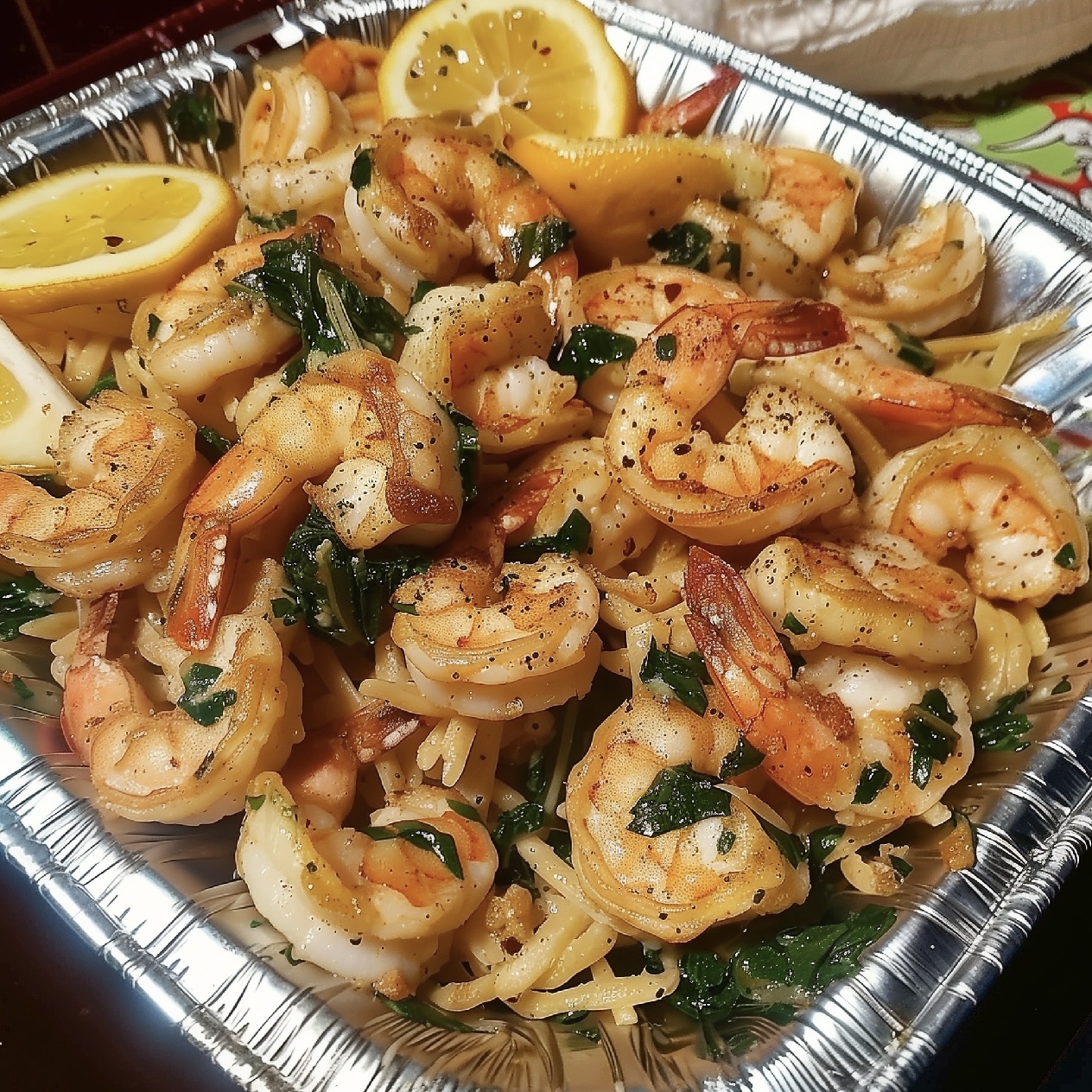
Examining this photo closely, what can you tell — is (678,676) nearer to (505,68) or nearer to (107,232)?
(107,232)

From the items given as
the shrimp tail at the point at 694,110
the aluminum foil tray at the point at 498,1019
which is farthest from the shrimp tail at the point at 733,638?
the shrimp tail at the point at 694,110

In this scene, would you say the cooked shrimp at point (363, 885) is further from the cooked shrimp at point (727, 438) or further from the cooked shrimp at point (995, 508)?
the cooked shrimp at point (995, 508)

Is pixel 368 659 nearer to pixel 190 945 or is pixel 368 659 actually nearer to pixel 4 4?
pixel 190 945

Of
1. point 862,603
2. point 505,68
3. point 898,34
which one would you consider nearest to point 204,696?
point 862,603

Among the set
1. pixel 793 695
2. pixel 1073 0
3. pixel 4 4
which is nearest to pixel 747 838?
pixel 793 695

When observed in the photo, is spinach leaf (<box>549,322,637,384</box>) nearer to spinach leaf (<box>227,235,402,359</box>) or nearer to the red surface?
spinach leaf (<box>227,235,402,359</box>)

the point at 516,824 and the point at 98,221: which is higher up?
the point at 98,221

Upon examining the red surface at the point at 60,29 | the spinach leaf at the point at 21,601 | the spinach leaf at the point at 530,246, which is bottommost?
the spinach leaf at the point at 21,601
